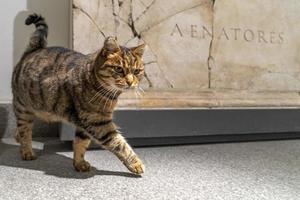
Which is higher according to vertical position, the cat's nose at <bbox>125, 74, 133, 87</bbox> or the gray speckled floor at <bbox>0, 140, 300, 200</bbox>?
the cat's nose at <bbox>125, 74, 133, 87</bbox>

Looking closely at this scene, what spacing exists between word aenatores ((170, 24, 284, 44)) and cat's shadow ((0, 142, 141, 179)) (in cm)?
74

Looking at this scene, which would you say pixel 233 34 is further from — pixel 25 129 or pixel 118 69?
pixel 25 129

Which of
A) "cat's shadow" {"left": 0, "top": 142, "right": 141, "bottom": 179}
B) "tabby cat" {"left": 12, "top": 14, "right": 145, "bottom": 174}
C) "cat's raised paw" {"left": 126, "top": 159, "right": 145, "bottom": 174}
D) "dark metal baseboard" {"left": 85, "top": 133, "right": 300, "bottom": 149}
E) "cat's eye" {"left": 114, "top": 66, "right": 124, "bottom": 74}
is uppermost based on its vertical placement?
"cat's eye" {"left": 114, "top": 66, "right": 124, "bottom": 74}

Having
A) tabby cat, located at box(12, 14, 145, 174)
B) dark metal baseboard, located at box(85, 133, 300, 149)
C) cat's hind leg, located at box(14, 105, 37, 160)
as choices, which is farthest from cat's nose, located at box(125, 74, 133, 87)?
dark metal baseboard, located at box(85, 133, 300, 149)

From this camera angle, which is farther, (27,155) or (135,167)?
(27,155)

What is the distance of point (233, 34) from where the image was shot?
1720 millimetres

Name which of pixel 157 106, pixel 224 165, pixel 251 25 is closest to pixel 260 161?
pixel 224 165

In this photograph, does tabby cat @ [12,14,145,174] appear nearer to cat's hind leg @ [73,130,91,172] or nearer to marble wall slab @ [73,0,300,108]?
cat's hind leg @ [73,130,91,172]

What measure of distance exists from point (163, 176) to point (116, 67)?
349 millimetres

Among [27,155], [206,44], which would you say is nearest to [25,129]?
[27,155]

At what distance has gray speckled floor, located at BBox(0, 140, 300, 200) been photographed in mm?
927

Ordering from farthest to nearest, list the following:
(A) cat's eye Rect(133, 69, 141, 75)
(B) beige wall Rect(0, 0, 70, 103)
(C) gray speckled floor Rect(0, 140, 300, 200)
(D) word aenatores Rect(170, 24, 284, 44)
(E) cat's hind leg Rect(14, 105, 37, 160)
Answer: (D) word aenatores Rect(170, 24, 284, 44) < (B) beige wall Rect(0, 0, 70, 103) < (E) cat's hind leg Rect(14, 105, 37, 160) < (A) cat's eye Rect(133, 69, 141, 75) < (C) gray speckled floor Rect(0, 140, 300, 200)

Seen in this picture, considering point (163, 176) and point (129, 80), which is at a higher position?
point (129, 80)

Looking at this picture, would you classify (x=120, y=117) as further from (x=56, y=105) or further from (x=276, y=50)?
(x=276, y=50)
